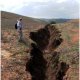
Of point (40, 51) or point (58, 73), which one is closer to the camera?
point (58, 73)

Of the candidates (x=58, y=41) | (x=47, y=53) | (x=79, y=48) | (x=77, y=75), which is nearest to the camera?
(x=77, y=75)

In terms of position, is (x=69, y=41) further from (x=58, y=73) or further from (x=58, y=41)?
(x=58, y=73)

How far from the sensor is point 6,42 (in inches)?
1054

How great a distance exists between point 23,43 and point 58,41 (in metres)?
3.97

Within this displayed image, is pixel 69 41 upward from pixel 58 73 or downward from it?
upward

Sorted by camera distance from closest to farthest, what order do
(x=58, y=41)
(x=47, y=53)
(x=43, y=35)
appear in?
(x=47, y=53) → (x=58, y=41) → (x=43, y=35)

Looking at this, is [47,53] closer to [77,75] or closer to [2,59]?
[2,59]

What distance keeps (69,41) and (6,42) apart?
5.78m

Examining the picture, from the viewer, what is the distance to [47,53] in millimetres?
25281

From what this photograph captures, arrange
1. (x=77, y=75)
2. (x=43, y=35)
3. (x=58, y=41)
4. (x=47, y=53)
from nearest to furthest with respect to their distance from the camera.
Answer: (x=77, y=75), (x=47, y=53), (x=58, y=41), (x=43, y=35)

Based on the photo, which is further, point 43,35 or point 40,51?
point 43,35

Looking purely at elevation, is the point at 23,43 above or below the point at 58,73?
above

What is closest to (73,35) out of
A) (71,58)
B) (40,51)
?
(40,51)

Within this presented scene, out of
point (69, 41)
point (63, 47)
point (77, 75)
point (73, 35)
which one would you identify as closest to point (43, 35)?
point (73, 35)
